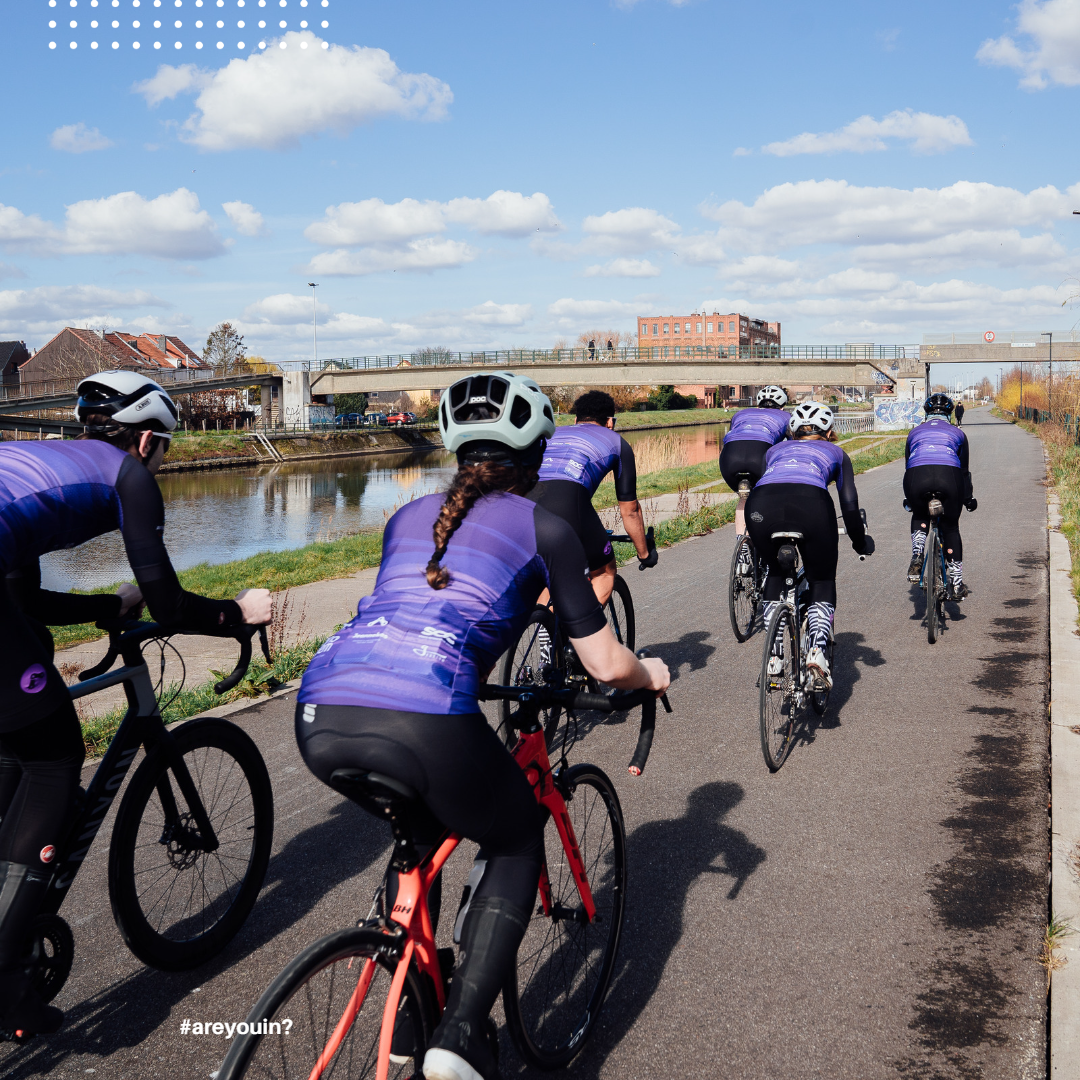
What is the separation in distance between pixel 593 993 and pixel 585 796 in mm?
618

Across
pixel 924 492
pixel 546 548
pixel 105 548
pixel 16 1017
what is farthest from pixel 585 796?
pixel 105 548

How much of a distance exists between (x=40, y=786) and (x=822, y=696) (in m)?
4.98

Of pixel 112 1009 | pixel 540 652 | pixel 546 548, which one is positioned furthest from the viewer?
pixel 540 652

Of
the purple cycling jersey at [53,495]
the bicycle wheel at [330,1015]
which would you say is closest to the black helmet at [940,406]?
the purple cycling jersey at [53,495]

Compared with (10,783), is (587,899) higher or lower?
lower

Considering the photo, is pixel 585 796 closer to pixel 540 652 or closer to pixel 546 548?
pixel 546 548

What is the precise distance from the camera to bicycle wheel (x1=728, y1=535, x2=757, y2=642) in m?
8.68

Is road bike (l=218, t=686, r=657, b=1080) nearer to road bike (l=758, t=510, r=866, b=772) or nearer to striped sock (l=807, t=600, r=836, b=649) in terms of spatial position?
road bike (l=758, t=510, r=866, b=772)

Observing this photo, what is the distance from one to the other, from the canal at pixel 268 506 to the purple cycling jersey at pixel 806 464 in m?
2.57

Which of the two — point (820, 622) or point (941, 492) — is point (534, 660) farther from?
point (941, 492)

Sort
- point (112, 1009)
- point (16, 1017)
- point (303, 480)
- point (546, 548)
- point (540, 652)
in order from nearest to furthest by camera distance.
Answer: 1. point (546, 548)
2. point (16, 1017)
3. point (112, 1009)
4. point (540, 652)
5. point (303, 480)

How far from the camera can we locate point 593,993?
306 cm

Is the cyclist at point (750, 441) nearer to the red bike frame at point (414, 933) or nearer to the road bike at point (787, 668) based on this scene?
the road bike at point (787, 668)

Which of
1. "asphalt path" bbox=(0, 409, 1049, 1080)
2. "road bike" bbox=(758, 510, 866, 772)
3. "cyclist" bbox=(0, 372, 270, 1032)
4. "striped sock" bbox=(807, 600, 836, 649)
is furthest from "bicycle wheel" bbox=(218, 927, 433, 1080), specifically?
"striped sock" bbox=(807, 600, 836, 649)
